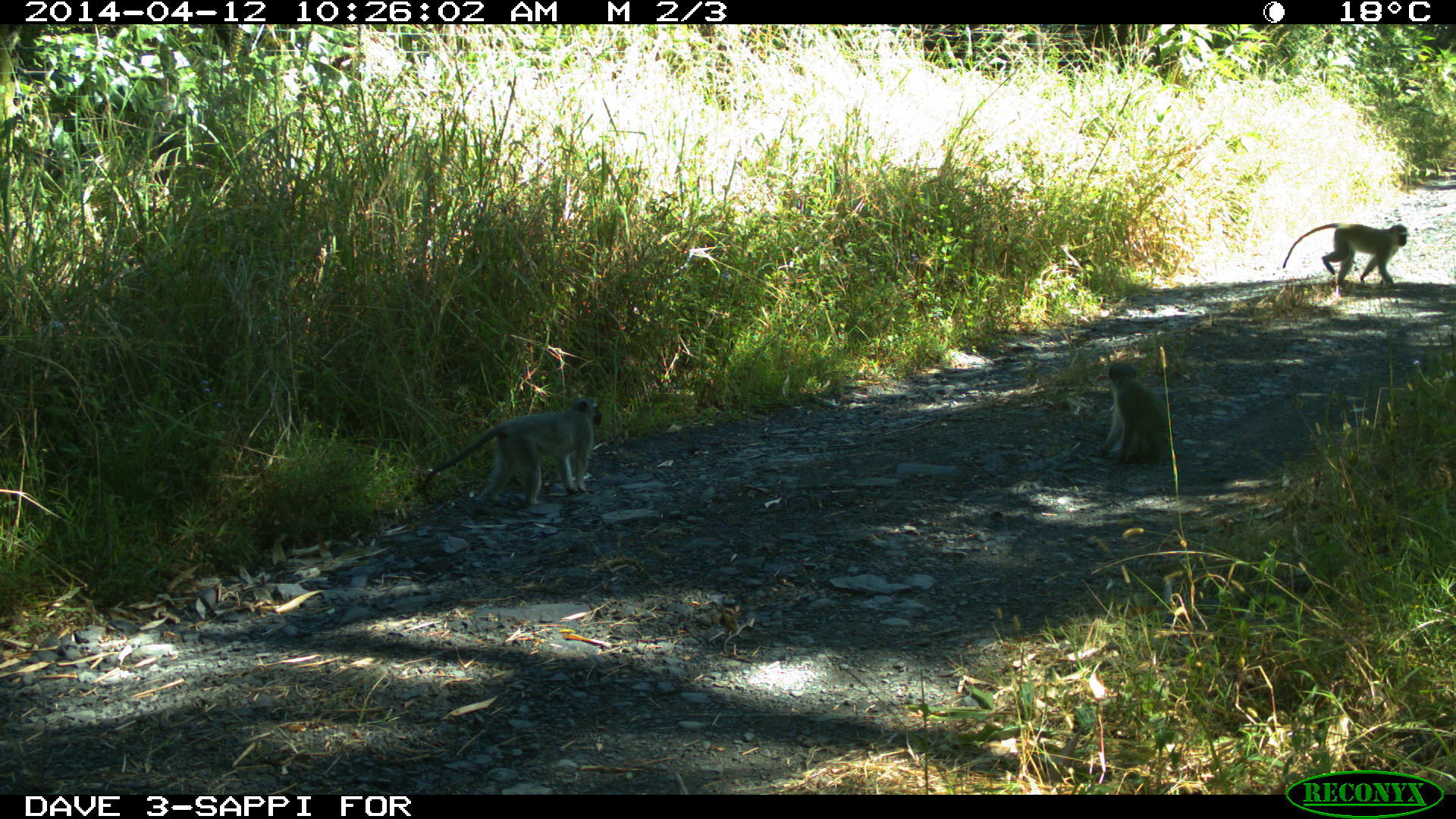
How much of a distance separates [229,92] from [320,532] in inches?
108

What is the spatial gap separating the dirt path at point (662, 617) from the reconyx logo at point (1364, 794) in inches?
39.3

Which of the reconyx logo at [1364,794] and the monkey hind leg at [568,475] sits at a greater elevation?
the reconyx logo at [1364,794]

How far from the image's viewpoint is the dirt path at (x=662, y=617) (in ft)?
9.80

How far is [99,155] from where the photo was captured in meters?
5.45

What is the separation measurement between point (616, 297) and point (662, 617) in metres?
2.98

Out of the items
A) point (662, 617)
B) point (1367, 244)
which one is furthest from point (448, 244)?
point (1367, 244)

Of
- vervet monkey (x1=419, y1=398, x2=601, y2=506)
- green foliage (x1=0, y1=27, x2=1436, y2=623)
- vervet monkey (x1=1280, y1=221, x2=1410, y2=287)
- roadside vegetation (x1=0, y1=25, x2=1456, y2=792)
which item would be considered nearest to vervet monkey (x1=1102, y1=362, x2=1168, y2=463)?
roadside vegetation (x1=0, y1=25, x2=1456, y2=792)

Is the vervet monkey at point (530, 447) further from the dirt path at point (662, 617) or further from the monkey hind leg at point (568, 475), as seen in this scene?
the dirt path at point (662, 617)

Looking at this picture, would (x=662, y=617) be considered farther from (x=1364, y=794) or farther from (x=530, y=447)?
(x=1364, y=794)

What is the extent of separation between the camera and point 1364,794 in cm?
254

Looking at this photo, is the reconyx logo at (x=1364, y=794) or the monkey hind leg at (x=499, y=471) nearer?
the reconyx logo at (x=1364, y=794)

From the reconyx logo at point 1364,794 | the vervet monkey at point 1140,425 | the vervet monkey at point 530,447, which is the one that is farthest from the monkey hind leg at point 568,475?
the reconyx logo at point 1364,794

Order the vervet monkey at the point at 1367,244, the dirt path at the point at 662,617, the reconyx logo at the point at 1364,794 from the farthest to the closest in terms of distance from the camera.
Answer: the vervet monkey at the point at 1367,244
the dirt path at the point at 662,617
the reconyx logo at the point at 1364,794
